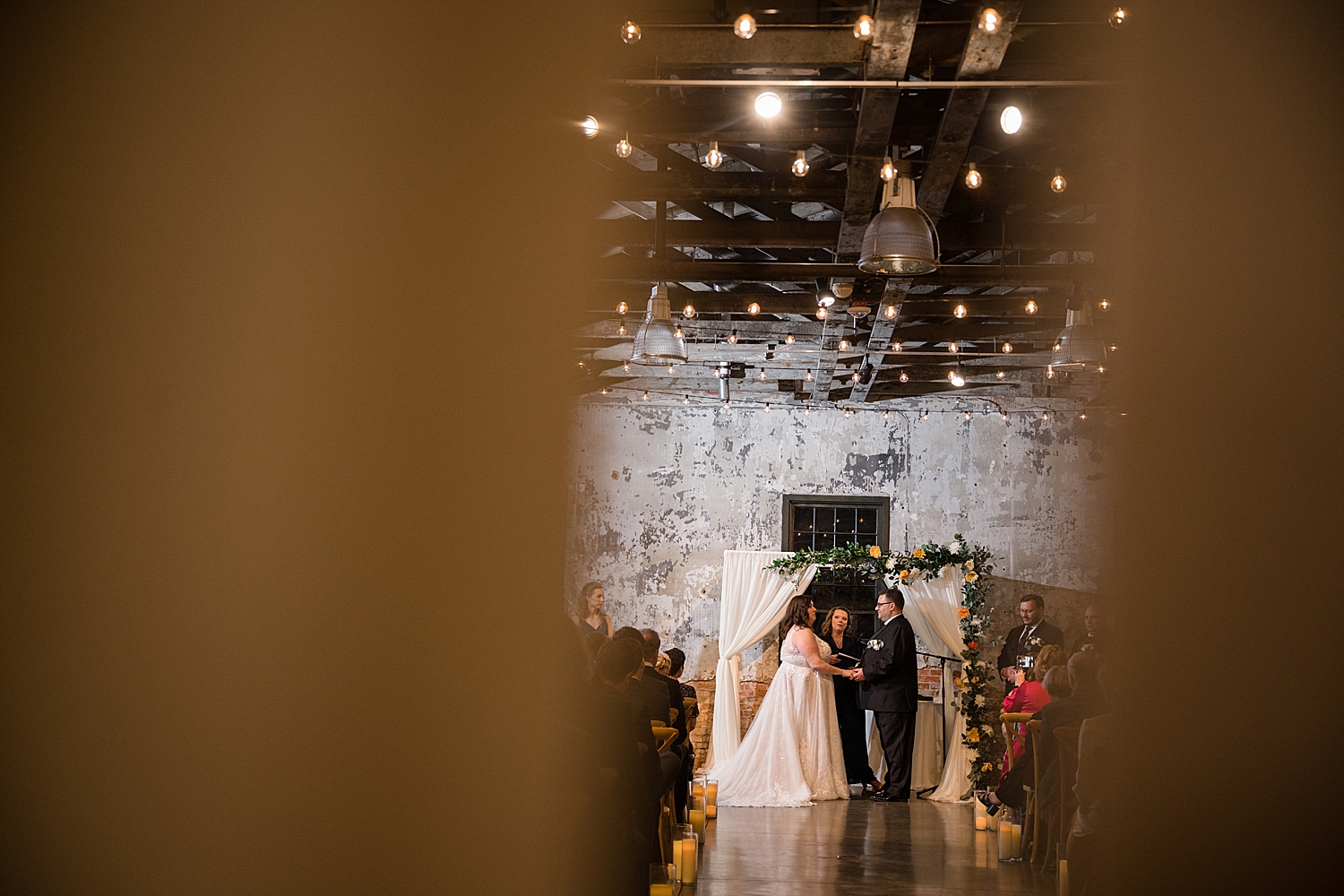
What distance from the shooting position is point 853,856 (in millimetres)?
6305

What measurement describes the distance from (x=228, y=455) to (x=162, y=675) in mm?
227

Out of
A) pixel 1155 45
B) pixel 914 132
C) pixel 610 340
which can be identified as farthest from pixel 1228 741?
pixel 610 340

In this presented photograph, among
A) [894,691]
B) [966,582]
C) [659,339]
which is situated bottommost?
[894,691]

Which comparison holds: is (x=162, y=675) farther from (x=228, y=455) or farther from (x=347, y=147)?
(x=347, y=147)

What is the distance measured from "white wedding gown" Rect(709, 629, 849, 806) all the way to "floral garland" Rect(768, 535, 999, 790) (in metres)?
1.12

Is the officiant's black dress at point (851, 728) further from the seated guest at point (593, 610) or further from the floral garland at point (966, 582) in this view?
the seated guest at point (593, 610)

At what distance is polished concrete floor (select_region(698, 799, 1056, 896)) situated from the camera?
17.9ft

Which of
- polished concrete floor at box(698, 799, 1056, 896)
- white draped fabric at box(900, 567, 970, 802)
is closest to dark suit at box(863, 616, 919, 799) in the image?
white draped fabric at box(900, 567, 970, 802)

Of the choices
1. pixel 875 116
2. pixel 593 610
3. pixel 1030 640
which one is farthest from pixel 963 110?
pixel 593 610

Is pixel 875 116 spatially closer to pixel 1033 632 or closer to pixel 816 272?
pixel 816 272

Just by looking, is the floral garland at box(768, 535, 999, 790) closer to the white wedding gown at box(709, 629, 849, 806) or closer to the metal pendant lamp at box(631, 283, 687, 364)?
the white wedding gown at box(709, 629, 849, 806)

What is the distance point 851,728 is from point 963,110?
22.2 feet

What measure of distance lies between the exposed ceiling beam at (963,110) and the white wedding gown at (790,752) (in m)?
4.37

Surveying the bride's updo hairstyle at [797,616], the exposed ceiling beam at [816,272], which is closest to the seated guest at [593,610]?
the bride's updo hairstyle at [797,616]
